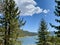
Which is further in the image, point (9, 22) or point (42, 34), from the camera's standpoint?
point (42, 34)

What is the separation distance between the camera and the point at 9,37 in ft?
95.2

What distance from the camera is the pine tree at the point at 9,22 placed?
28.4m

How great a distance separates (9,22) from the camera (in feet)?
93.7

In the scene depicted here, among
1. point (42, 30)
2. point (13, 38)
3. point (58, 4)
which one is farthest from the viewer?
point (42, 30)

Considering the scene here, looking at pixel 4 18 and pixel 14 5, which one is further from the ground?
pixel 14 5

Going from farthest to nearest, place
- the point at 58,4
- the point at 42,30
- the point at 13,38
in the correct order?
the point at 42,30 → the point at 13,38 → the point at 58,4

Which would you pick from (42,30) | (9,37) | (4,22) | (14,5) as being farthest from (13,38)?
(42,30)

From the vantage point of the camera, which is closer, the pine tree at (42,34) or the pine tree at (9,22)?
the pine tree at (9,22)

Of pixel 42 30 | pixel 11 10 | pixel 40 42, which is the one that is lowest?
pixel 40 42

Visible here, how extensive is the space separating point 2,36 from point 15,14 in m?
3.79

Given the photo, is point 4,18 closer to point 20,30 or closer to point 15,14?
point 15,14

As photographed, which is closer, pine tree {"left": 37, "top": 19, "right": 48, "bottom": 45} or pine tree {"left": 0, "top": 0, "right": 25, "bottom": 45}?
pine tree {"left": 0, "top": 0, "right": 25, "bottom": 45}

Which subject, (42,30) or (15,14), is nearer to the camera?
(15,14)

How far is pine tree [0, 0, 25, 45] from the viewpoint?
28386 millimetres
